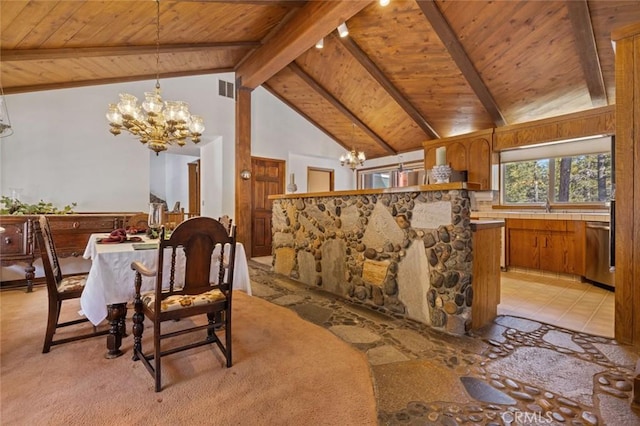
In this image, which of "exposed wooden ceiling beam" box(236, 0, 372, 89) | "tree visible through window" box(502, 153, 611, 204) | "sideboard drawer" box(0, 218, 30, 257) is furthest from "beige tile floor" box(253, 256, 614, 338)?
"sideboard drawer" box(0, 218, 30, 257)

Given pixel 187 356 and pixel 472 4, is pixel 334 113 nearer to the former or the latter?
pixel 472 4

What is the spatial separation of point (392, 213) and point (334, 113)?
14.1 ft

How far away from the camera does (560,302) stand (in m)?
3.14

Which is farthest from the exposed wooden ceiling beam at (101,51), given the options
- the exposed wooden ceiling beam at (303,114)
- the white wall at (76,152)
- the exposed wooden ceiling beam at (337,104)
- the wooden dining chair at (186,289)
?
the wooden dining chair at (186,289)

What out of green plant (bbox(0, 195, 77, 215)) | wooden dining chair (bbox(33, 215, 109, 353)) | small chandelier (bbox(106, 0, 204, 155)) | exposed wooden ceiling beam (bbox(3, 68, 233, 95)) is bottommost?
wooden dining chair (bbox(33, 215, 109, 353))

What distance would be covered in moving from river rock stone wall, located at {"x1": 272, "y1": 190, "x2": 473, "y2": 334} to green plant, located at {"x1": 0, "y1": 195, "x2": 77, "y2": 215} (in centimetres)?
296

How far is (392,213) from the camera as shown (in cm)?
284

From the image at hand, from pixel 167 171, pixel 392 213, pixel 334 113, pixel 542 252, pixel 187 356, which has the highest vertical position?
pixel 334 113

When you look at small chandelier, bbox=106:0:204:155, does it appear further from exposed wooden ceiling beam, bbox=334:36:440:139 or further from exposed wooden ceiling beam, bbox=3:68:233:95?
exposed wooden ceiling beam, bbox=334:36:440:139

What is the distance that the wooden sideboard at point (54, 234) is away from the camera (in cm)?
326

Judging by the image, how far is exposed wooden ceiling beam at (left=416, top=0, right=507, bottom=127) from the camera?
3.58 meters

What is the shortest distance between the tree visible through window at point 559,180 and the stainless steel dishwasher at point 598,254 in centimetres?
94

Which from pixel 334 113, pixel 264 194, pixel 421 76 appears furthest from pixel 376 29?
pixel 264 194

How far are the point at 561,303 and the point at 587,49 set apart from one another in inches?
117
